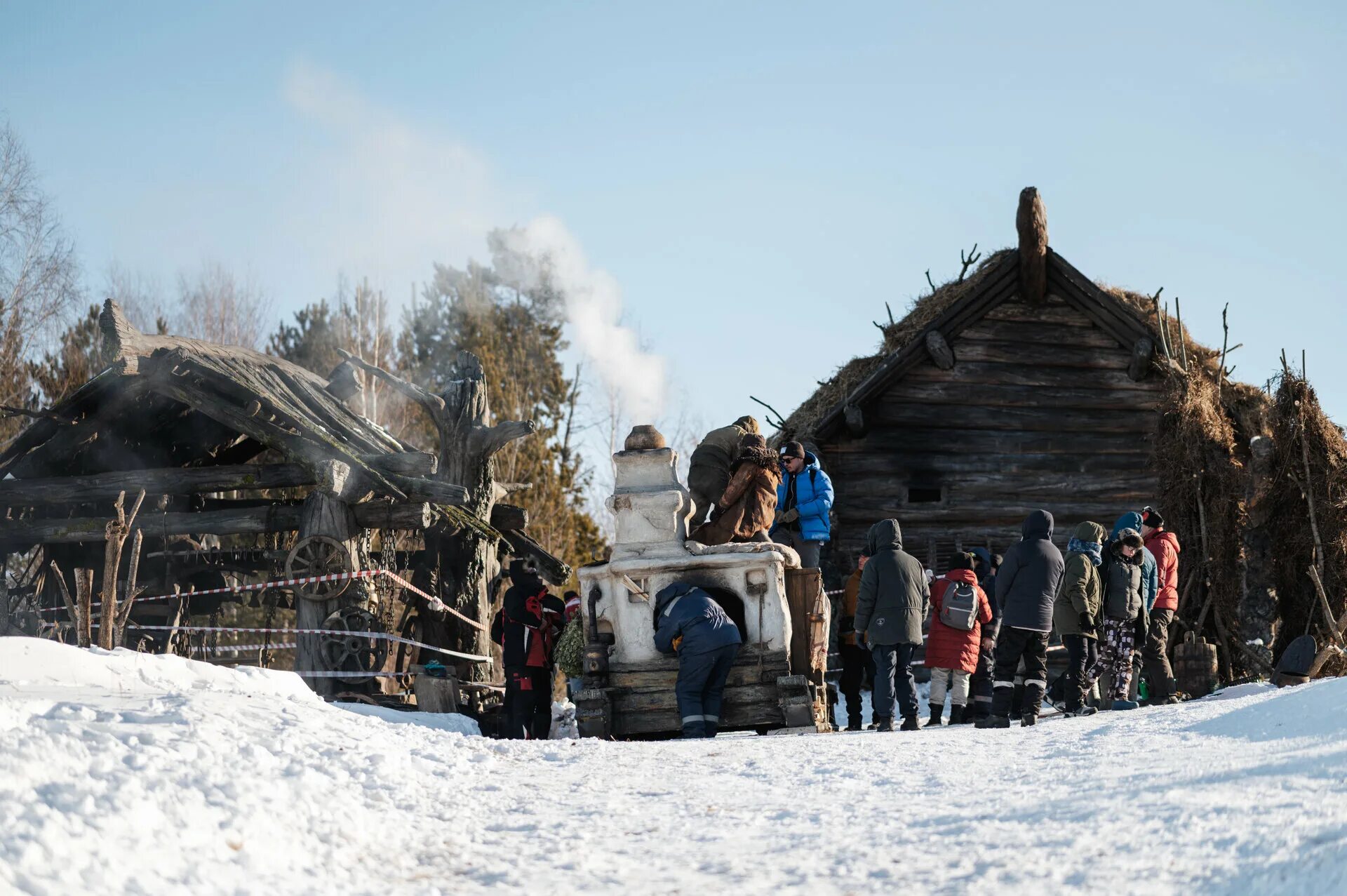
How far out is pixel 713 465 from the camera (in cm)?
1231

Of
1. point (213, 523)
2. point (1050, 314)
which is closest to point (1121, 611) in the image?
point (1050, 314)

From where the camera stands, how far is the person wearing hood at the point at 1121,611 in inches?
473

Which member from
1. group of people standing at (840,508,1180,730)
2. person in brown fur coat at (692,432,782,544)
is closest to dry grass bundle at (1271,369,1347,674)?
group of people standing at (840,508,1180,730)

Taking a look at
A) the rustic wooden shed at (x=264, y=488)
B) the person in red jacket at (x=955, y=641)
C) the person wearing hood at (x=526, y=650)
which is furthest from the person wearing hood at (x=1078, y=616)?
the rustic wooden shed at (x=264, y=488)

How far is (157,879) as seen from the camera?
14.8 feet

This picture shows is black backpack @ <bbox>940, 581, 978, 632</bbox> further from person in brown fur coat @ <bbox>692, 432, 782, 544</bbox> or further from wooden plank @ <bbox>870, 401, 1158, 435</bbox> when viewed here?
wooden plank @ <bbox>870, 401, 1158, 435</bbox>

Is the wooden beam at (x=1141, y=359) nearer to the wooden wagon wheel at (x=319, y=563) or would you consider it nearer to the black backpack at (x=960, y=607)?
the black backpack at (x=960, y=607)

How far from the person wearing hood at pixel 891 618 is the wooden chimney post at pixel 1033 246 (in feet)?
25.6

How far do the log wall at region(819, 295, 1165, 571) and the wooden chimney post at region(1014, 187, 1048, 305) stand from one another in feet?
0.86

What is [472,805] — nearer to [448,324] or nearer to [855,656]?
[855,656]

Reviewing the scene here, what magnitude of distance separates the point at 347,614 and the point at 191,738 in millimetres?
8152

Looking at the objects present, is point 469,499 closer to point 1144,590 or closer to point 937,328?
point 937,328

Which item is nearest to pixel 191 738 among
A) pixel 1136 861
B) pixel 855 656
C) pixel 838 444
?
pixel 1136 861

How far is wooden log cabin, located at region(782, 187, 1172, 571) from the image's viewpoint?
17828mm
